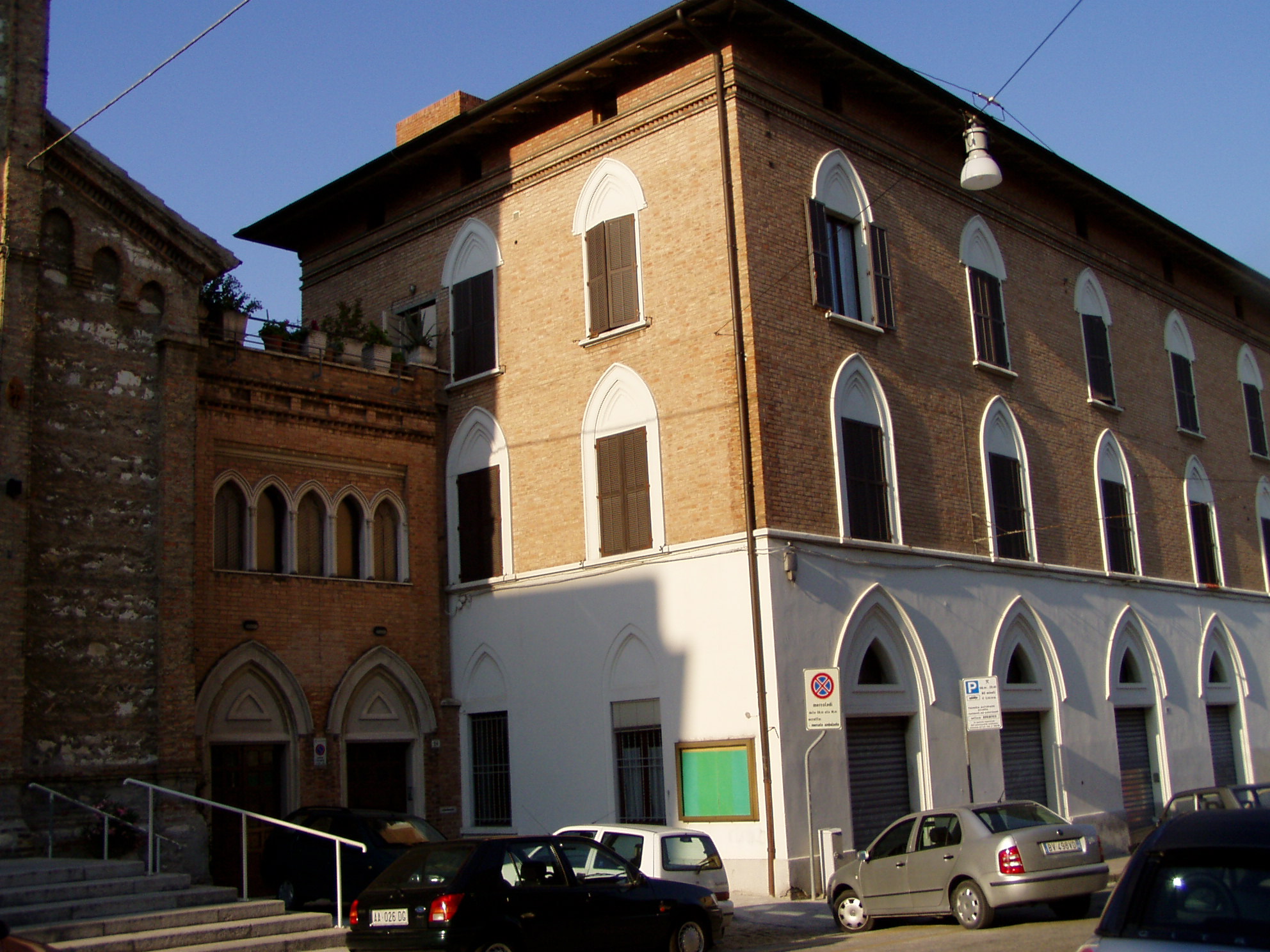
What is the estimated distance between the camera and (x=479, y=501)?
2253 centimetres

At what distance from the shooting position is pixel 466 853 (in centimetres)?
1148

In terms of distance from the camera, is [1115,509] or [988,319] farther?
[1115,509]

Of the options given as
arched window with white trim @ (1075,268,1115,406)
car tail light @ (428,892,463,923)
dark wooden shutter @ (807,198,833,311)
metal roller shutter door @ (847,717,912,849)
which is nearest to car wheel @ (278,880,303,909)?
car tail light @ (428,892,463,923)

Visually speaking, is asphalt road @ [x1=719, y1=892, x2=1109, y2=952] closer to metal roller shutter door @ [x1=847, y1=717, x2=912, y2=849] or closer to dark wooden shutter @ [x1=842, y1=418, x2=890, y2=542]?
metal roller shutter door @ [x1=847, y1=717, x2=912, y2=849]

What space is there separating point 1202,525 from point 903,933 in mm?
18553

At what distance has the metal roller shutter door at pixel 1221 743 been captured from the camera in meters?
27.6

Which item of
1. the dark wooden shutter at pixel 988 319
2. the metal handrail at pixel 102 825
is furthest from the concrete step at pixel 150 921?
the dark wooden shutter at pixel 988 319

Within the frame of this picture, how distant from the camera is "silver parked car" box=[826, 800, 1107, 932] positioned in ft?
45.5

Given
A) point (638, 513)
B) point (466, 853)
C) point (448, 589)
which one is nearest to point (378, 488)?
point (448, 589)

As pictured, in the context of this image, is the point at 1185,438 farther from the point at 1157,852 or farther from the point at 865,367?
the point at 1157,852

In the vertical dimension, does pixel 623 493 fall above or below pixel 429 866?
above

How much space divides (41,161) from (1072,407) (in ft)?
62.0

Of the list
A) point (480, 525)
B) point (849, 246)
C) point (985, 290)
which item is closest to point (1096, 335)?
point (985, 290)

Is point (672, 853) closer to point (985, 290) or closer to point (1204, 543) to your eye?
point (985, 290)
